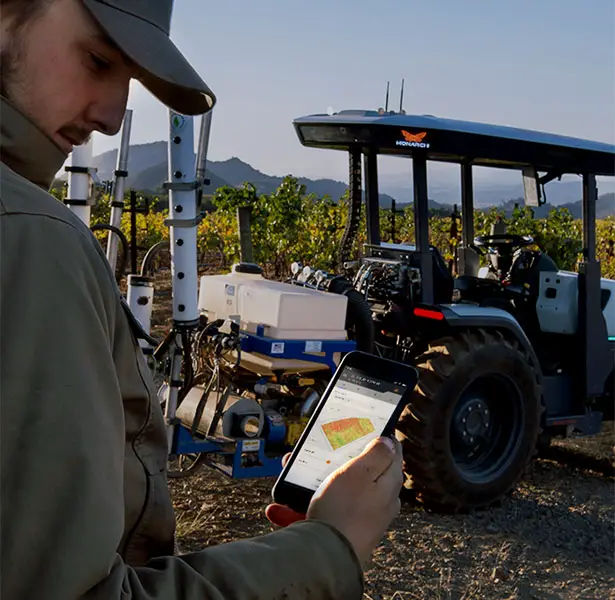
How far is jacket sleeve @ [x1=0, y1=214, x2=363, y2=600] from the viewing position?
0.70 m

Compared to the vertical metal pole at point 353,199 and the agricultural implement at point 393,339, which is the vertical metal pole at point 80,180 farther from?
the vertical metal pole at point 353,199

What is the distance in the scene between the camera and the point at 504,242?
18.9 ft

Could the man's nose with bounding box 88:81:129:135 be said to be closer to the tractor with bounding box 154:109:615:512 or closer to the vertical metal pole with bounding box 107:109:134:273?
the tractor with bounding box 154:109:615:512

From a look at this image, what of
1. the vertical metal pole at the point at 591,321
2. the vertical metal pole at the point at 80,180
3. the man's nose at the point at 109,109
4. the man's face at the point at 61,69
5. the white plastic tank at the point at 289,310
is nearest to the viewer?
the man's face at the point at 61,69

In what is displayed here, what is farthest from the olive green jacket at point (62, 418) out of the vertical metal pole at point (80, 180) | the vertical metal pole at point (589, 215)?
the vertical metal pole at point (589, 215)

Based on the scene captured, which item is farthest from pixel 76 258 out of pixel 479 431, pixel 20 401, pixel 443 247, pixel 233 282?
pixel 443 247

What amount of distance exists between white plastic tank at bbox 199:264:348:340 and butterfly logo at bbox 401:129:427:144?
952mm

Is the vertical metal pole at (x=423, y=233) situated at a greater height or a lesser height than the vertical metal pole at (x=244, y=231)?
lesser

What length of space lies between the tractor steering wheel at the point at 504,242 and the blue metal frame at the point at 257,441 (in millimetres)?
1898

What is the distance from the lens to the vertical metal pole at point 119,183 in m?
5.09

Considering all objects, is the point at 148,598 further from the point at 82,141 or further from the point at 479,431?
the point at 479,431

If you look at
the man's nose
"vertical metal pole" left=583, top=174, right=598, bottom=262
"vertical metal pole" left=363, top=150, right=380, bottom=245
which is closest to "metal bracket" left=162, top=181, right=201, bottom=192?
"vertical metal pole" left=363, top=150, right=380, bottom=245

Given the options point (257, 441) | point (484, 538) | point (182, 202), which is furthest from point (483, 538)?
point (182, 202)

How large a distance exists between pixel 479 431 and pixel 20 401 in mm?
4455
